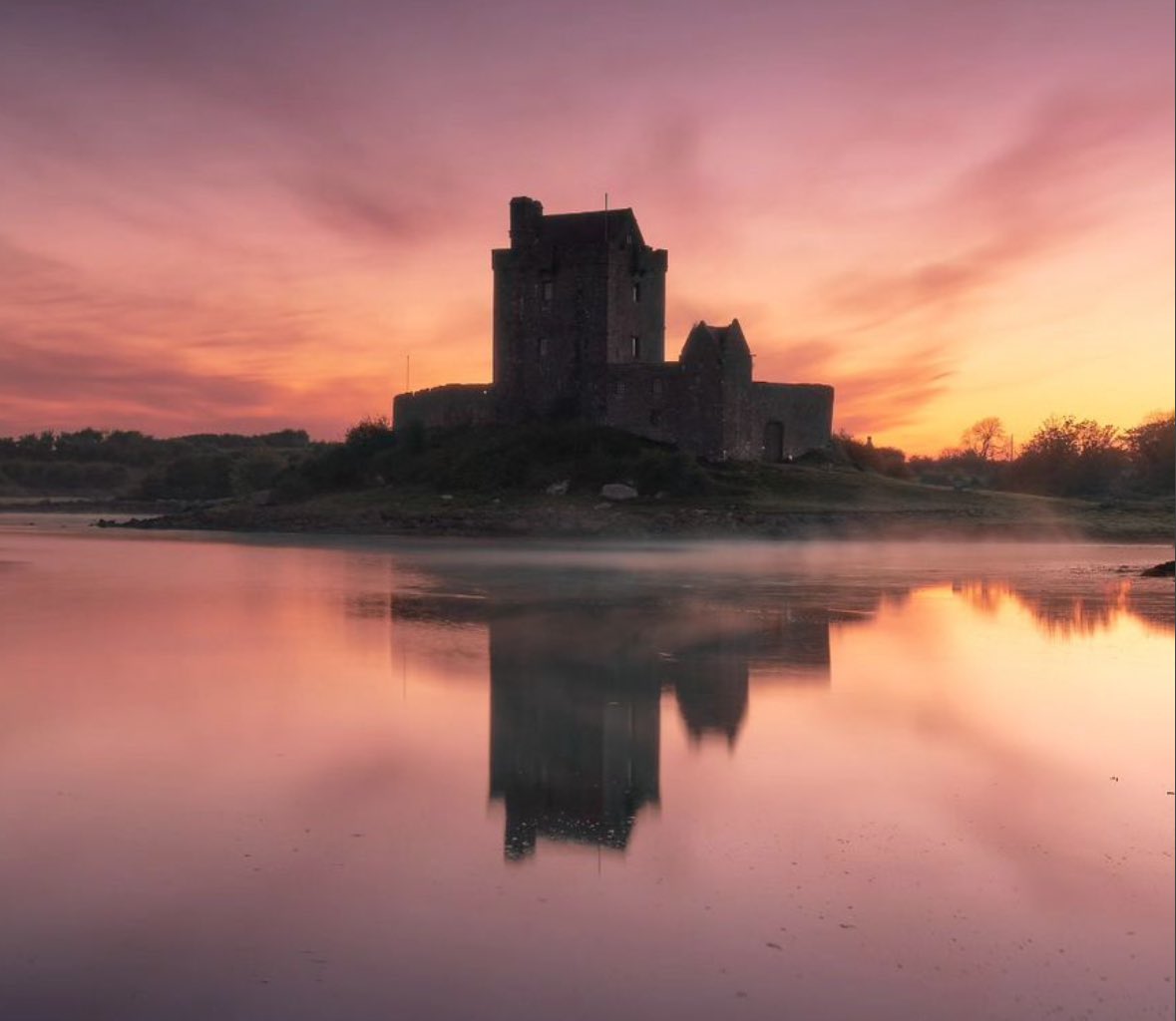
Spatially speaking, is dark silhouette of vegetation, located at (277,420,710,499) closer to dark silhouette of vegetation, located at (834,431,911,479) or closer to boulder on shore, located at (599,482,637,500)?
boulder on shore, located at (599,482,637,500)

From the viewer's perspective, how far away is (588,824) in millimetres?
6684

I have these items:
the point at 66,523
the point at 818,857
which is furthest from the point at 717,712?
the point at 66,523

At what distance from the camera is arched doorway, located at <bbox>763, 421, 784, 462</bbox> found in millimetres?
48406

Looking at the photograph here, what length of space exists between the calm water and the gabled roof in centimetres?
3597

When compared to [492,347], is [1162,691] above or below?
below

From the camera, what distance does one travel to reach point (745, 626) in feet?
50.6

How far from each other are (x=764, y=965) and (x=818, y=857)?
133 centimetres

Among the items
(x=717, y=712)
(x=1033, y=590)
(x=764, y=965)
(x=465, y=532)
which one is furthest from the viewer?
(x=465, y=532)

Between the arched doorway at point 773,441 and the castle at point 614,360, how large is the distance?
0.04 meters

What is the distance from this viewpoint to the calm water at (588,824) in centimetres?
471

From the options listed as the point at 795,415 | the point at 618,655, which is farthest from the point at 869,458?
the point at 618,655

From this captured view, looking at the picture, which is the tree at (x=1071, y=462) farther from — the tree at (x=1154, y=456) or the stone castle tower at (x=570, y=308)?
the stone castle tower at (x=570, y=308)

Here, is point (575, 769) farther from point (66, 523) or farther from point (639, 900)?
point (66, 523)

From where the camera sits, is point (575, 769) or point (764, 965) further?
point (575, 769)
